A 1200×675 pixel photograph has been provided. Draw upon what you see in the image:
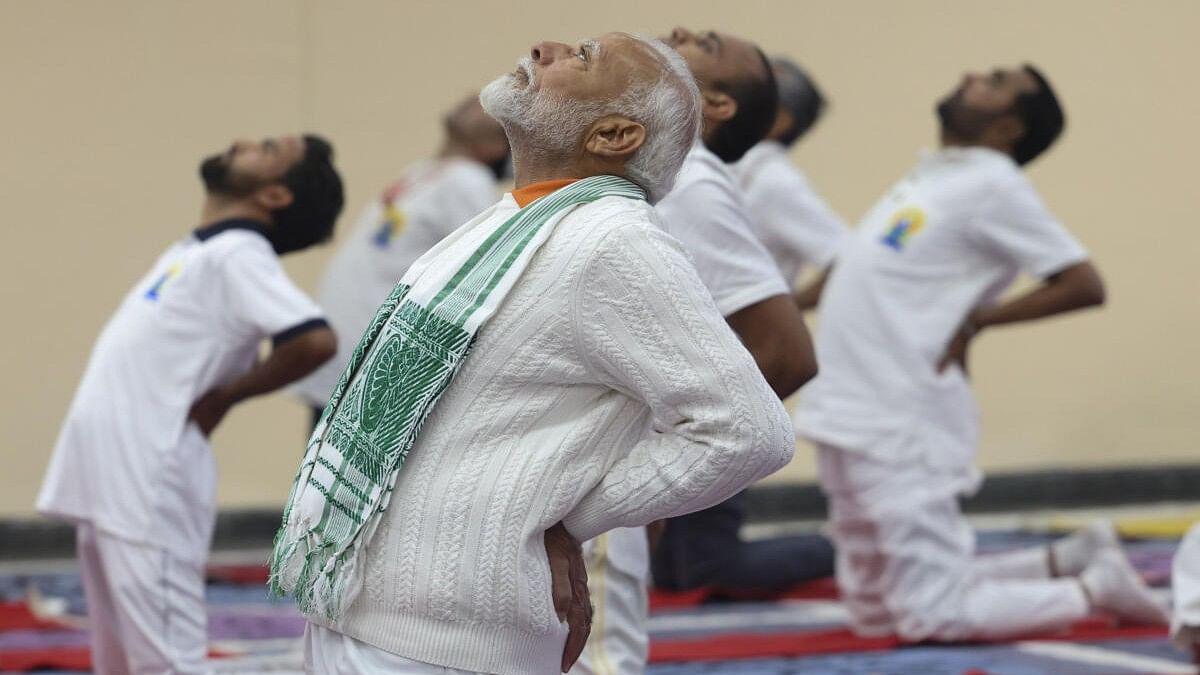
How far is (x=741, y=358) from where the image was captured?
2254 mm

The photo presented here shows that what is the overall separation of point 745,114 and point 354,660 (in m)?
1.52

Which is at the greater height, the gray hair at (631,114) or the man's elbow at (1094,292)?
the gray hair at (631,114)

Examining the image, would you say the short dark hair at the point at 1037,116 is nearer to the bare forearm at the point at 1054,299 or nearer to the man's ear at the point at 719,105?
the bare forearm at the point at 1054,299

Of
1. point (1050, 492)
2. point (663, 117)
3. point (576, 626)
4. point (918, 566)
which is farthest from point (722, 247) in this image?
point (1050, 492)

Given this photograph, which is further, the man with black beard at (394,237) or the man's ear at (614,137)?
the man with black beard at (394,237)

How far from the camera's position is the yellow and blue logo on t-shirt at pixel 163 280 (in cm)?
417

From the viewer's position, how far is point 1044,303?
209 inches

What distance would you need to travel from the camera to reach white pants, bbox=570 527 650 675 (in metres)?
3.25

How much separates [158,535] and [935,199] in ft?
8.16

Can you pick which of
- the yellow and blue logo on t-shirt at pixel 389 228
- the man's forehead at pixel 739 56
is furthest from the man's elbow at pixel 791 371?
the yellow and blue logo on t-shirt at pixel 389 228

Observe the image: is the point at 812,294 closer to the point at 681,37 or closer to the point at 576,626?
the point at 681,37

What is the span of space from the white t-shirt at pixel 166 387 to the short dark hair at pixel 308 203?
185 millimetres

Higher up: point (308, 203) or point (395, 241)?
point (308, 203)

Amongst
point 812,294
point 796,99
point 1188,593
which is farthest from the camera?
point 796,99
